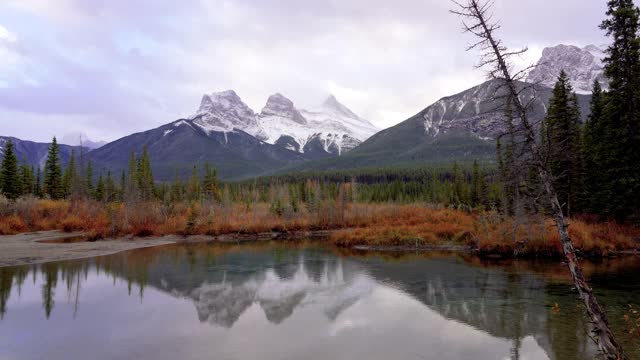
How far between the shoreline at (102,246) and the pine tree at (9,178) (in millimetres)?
17600

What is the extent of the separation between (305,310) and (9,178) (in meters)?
66.0

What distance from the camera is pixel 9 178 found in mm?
68438

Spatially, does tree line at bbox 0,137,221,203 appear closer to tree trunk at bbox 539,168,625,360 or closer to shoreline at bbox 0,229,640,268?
shoreline at bbox 0,229,640,268

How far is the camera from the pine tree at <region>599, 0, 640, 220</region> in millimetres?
34094

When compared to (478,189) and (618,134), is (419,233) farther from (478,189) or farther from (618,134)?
(478,189)

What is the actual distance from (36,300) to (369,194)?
4046 inches

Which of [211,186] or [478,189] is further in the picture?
[211,186]

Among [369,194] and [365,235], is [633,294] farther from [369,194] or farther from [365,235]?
[369,194]

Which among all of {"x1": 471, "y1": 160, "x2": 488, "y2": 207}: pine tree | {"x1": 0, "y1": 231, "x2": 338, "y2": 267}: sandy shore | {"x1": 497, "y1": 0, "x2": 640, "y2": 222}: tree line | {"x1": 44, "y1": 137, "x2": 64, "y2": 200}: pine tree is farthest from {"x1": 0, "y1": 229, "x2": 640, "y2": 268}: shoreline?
{"x1": 471, "y1": 160, "x2": 488, "y2": 207}: pine tree

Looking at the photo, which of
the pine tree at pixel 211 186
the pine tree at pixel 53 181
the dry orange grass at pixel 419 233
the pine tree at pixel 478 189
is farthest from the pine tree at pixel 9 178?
the pine tree at pixel 478 189

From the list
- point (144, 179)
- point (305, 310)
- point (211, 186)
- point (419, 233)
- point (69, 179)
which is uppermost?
point (69, 179)

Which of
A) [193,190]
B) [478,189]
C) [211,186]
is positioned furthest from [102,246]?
[478,189]

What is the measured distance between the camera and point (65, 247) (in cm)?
4472

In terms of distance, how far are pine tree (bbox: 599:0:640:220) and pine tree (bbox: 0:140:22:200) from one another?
249ft
